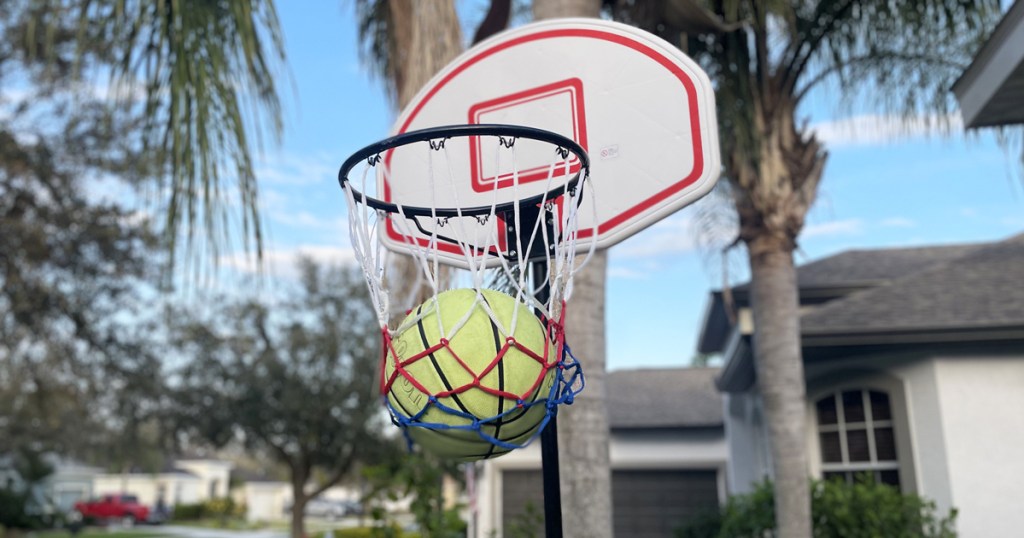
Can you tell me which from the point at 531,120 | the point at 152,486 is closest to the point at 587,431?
the point at 531,120

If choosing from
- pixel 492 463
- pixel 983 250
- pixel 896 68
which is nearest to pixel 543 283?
pixel 896 68

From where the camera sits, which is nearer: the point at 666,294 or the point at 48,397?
the point at 48,397

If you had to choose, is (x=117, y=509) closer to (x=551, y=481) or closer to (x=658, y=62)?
(x=551, y=481)

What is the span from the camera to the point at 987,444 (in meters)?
8.89

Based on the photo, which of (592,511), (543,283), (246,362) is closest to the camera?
(543,283)

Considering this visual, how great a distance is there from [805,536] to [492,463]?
9604mm

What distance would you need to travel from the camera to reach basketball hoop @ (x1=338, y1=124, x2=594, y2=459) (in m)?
2.15

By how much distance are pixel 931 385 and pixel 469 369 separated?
8.80 m

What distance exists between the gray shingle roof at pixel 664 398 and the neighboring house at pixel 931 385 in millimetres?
5753

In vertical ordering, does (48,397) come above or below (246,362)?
below

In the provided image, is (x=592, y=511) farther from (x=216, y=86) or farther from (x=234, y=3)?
(x=234, y=3)

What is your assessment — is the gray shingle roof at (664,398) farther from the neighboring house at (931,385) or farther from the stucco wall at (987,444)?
the stucco wall at (987,444)

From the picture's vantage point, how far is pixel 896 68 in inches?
341

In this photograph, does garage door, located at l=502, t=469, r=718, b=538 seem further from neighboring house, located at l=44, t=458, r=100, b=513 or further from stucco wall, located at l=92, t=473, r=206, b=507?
stucco wall, located at l=92, t=473, r=206, b=507
